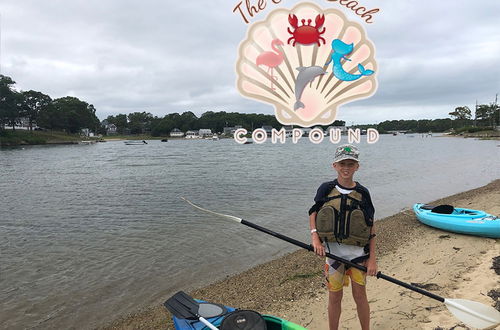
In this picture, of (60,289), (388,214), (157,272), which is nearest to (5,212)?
(60,289)

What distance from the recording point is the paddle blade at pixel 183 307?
3408 millimetres

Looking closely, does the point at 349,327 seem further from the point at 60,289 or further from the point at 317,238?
the point at 60,289

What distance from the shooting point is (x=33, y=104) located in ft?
298

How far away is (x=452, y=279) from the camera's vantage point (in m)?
5.02

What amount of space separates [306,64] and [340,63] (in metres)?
0.56

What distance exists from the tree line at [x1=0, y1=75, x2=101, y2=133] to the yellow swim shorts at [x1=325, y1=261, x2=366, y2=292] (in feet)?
330

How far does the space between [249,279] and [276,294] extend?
101 centimetres

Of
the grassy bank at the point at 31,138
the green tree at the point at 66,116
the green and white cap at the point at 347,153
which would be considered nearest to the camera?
the green and white cap at the point at 347,153

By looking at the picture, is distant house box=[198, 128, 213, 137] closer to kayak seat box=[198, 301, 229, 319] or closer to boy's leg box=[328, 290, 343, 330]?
kayak seat box=[198, 301, 229, 319]

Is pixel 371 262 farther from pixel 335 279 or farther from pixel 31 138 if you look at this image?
pixel 31 138

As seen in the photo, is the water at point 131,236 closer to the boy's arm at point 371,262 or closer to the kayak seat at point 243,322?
the kayak seat at point 243,322

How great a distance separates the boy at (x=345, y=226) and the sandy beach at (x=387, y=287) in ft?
4.21

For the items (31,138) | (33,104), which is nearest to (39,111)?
(33,104)

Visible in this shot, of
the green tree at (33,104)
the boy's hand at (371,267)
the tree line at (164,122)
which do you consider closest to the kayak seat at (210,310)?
the boy's hand at (371,267)
